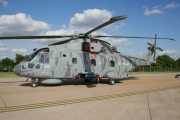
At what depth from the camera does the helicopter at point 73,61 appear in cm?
1267

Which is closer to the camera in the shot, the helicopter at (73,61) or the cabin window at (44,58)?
the helicopter at (73,61)

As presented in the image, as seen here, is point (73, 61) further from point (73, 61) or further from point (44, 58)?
point (44, 58)

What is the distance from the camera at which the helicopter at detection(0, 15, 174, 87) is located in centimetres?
1267

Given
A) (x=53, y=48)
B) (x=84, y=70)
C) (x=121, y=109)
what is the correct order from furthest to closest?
(x=84, y=70)
(x=53, y=48)
(x=121, y=109)

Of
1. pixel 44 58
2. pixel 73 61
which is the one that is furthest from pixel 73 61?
pixel 44 58

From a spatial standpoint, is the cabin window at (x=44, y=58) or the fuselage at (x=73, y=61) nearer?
the fuselage at (x=73, y=61)

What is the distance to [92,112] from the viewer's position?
20.3ft

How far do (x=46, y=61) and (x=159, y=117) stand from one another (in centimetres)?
947

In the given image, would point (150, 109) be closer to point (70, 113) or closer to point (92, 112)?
point (92, 112)

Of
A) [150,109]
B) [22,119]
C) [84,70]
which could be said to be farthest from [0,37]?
[150,109]

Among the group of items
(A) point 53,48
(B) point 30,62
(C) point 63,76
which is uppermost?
(A) point 53,48

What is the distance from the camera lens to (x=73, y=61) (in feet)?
47.2

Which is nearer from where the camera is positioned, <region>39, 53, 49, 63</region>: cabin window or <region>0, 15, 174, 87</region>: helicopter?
<region>0, 15, 174, 87</region>: helicopter

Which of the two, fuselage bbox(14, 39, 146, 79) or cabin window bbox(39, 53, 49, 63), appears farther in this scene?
cabin window bbox(39, 53, 49, 63)
